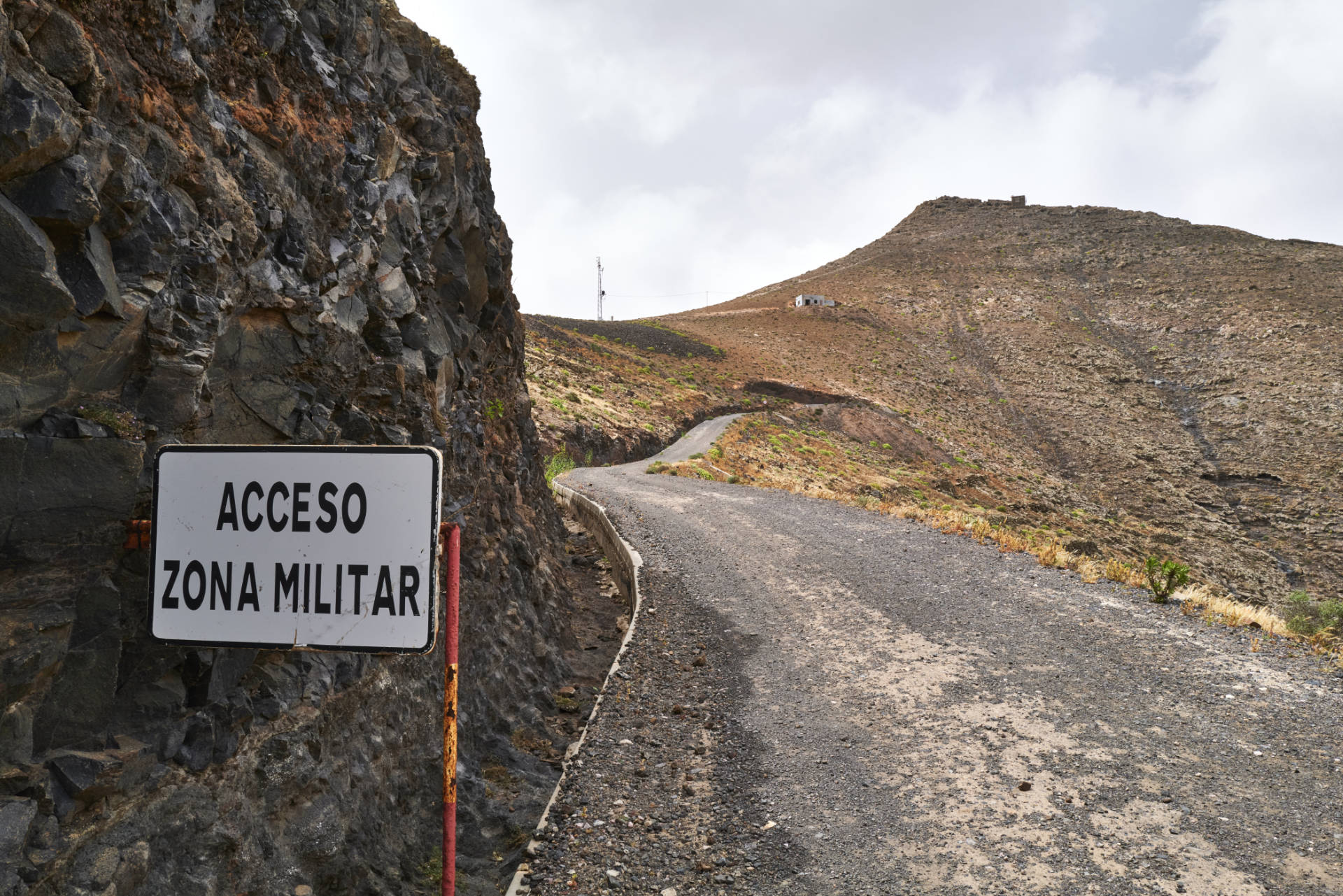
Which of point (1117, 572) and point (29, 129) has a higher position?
point (29, 129)

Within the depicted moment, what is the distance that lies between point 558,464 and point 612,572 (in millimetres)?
13709

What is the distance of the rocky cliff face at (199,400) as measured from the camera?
3.00 meters

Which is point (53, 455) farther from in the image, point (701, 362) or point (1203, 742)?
point (701, 362)

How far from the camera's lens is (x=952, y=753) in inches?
246

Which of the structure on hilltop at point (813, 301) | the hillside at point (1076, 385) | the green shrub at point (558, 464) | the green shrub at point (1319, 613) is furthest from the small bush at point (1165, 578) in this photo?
the structure on hilltop at point (813, 301)

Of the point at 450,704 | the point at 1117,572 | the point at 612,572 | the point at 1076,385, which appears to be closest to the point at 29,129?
the point at 450,704

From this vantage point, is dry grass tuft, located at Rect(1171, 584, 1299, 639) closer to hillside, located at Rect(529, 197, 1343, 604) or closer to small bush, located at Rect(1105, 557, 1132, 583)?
small bush, located at Rect(1105, 557, 1132, 583)

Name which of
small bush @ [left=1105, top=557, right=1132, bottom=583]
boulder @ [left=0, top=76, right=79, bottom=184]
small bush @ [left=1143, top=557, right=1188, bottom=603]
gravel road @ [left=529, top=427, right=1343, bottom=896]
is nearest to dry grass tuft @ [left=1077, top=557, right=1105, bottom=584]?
small bush @ [left=1105, top=557, right=1132, bottom=583]

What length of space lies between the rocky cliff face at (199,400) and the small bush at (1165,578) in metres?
8.48

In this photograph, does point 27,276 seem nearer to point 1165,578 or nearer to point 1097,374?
point 1165,578

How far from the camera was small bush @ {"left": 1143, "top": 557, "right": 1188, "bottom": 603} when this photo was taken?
10039mm

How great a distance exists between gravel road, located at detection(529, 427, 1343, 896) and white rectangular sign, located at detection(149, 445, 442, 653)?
2.74m

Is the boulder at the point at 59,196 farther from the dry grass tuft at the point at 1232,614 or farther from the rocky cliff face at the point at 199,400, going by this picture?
the dry grass tuft at the point at 1232,614

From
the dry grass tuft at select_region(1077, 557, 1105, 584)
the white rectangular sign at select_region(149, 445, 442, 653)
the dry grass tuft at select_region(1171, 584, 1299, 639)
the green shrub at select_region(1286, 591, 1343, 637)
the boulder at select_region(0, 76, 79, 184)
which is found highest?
the boulder at select_region(0, 76, 79, 184)
